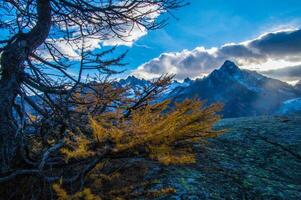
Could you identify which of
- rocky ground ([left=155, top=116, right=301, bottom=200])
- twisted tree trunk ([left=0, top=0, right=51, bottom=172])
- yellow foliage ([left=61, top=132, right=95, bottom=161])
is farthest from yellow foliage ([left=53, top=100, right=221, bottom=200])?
twisted tree trunk ([left=0, top=0, right=51, bottom=172])

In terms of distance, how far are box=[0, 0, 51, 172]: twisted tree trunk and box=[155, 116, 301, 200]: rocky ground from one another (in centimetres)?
189

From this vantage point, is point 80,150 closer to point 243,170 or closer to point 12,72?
point 12,72

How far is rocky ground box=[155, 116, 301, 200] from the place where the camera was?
3.14 m

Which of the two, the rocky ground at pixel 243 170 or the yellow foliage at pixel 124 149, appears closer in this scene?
the yellow foliage at pixel 124 149

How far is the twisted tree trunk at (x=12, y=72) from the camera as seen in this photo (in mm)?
3693

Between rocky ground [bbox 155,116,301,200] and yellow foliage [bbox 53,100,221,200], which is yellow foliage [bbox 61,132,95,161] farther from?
rocky ground [bbox 155,116,301,200]

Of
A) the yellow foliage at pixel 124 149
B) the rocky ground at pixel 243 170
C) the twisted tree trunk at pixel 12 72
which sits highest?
the twisted tree trunk at pixel 12 72

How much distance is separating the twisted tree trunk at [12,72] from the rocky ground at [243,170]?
6.20 ft

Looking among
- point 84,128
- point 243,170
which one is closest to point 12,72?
point 84,128

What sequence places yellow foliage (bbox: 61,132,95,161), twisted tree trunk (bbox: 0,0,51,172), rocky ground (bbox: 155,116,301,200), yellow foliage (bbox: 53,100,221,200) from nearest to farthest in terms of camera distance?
1. yellow foliage (bbox: 61,132,95,161)
2. yellow foliage (bbox: 53,100,221,200)
3. rocky ground (bbox: 155,116,301,200)
4. twisted tree trunk (bbox: 0,0,51,172)

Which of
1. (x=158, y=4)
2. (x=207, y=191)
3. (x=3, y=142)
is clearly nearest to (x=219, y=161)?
(x=207, y=191)

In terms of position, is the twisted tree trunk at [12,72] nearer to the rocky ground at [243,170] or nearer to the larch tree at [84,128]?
the larch tree at [84,128]

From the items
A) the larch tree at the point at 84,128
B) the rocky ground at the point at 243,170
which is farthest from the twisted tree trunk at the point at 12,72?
the rocky ground at the point at 243,170

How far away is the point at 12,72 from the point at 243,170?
3281mm
